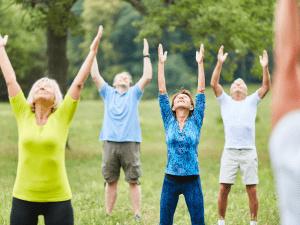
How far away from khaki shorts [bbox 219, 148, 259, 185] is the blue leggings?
4.60 ft

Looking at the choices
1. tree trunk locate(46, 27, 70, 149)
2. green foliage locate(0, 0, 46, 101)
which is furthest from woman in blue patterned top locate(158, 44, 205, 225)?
green foliage locate(0, 0, 46, 101)

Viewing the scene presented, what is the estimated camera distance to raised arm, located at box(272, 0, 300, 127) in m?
1.31

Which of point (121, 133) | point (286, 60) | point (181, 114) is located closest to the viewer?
point (286, 60)

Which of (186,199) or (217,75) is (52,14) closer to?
(217,75)

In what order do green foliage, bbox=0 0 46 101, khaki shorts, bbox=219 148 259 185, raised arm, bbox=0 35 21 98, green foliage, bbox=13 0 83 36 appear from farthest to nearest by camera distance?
green foliage, bbox=0 0 46 101 → green foliage, bbox=13 0 83 36 → khaki shorts, bbox=219 148 259 185 → raised arm, bbox=0 35 21 98

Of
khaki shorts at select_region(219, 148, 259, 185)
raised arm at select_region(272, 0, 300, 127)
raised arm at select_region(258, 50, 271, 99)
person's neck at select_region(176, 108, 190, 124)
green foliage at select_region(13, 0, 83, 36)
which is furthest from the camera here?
green foliage at select_region(13, 0, 83, 36)

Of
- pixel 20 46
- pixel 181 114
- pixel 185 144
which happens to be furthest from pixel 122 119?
pixel 20 46

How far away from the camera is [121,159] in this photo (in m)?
5.41

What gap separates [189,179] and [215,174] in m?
6.56

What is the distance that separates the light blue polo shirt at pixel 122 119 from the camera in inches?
210

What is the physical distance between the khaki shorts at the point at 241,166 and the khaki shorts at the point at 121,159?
4.21 ft

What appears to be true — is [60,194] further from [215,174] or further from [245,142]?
[215,174]

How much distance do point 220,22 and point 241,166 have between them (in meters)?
5.91

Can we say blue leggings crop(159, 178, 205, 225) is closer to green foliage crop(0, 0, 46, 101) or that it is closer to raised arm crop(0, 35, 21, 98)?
raised arm crop(0, 35, 21, 98)
